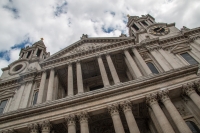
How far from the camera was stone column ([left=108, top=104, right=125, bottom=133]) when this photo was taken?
11234 millimetres

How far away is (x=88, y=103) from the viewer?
13344 millimetres

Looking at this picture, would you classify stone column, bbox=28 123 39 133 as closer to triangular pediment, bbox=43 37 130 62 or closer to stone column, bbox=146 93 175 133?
stone column, bbox=146 93 175 133

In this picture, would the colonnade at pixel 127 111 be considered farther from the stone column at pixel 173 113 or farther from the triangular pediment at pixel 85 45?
the triangular pediment at pixel 85 45

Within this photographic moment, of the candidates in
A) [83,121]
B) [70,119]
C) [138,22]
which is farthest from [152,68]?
[138,22]

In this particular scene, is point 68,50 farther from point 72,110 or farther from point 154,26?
point 154,26

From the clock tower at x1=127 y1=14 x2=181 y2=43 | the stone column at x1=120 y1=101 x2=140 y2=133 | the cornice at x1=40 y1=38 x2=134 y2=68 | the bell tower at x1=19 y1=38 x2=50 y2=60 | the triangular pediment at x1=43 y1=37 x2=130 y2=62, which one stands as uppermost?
the bell tower at x1=19 y1=38 x2=50 y2=60

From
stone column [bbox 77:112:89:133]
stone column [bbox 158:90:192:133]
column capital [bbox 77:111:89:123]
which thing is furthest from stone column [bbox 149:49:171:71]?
stone column [bbox 77:112:89:133]

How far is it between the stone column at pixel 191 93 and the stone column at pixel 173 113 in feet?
4.79

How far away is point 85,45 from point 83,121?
38.9 feet

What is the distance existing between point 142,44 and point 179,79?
26.3ft

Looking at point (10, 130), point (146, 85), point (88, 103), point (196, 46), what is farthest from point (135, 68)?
point (10, 130)

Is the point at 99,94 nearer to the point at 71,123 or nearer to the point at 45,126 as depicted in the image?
the point at 71,123

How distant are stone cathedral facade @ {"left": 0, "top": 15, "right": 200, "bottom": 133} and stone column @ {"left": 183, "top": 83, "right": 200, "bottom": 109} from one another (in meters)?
0.06

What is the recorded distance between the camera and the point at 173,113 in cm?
1128
